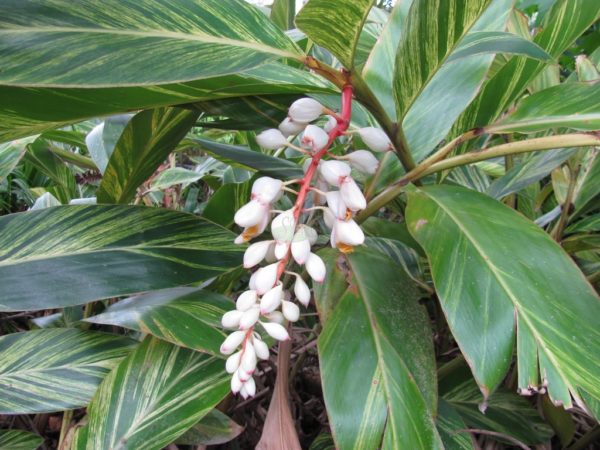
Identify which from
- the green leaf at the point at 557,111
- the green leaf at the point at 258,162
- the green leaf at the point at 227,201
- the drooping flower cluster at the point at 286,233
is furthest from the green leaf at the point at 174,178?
the green leaf at the point at 557,111

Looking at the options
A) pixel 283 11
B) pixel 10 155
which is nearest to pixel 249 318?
pixel 10 155

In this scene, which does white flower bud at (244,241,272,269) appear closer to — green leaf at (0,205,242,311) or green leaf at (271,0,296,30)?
green leaf at (0,205,242,311)

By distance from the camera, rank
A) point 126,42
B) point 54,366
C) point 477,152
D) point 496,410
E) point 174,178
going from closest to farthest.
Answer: point 126,42 → point 477,152 → point 54,366 → point 496,410 → point 174,178

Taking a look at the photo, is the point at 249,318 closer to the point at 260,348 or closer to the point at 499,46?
the point at 260,348

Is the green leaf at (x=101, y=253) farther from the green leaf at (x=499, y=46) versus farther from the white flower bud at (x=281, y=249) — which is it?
the green leaf at (x=499, y=46)

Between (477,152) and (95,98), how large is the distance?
409 mm

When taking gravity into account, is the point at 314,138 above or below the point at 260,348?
above

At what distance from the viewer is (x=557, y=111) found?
1.73 feet

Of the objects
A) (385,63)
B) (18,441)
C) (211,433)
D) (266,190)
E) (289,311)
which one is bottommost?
(18,441)

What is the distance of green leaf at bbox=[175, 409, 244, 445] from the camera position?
0.61m

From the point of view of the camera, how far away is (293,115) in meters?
0.46

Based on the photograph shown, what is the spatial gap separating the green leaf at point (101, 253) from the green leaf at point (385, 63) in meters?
0.29

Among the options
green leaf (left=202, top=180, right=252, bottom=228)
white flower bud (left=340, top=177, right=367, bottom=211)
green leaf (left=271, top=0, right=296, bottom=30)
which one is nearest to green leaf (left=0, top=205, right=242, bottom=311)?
green leaf (left=202, top=180, right=252, bottom=228)

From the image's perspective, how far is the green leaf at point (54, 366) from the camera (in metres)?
0.58
